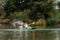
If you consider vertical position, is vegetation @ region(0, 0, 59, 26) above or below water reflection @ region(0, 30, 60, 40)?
above

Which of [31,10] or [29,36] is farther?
[31,10]

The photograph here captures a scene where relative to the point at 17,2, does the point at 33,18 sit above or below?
below

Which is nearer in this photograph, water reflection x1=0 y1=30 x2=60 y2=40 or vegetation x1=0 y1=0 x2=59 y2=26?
water reflection x1=0 y1=30 x2=60 y2=40

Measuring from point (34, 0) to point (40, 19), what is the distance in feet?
7.97

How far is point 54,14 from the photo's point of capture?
Answer: 29672mm

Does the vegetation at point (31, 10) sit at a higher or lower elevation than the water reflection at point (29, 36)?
higher

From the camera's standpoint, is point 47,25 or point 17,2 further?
point 17,2

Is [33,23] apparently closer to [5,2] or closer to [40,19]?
[40,19]

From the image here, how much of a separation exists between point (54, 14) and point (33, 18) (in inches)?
95.8

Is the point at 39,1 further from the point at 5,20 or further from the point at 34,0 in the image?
the point at 5,20

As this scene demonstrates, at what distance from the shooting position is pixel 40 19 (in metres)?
29.6

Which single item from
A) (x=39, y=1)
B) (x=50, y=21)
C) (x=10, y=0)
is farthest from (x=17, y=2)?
(x=50, y=21)

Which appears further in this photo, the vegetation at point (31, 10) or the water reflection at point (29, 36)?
the vegetation at point (31, 10)

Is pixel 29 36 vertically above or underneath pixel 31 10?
underneath
